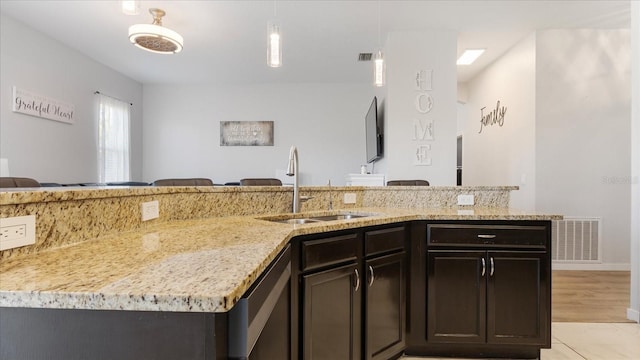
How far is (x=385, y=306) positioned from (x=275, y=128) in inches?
196

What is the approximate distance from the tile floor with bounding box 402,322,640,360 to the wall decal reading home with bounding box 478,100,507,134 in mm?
2950

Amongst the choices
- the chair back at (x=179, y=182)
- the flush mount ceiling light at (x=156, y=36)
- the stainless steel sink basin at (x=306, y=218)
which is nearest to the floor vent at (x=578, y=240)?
the stainless steel sink basin at (x=306, y=218)

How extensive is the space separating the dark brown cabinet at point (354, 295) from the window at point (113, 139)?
512cm

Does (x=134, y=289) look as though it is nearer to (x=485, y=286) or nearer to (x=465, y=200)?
(x=485, y=286)

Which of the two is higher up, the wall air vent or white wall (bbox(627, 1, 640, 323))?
the wall air vent

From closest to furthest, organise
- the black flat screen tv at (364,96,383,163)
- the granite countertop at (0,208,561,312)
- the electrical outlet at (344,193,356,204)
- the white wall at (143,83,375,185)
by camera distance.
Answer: the granite countertop at (0,208,561,312) → the electrical outlet at (344,193,356,204) → the black flat screen tv at (364,96,383,163) → the white wall at (143,83,375,185)

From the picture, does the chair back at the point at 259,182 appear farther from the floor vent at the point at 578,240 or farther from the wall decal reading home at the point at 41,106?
the floor vent at the point at 578,240

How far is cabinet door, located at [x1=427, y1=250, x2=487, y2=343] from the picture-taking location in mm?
1956

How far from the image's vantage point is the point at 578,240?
3.94 m

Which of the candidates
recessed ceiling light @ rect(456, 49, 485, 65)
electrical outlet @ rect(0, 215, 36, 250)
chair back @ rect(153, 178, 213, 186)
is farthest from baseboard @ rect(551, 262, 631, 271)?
electrical outlet @ rect(0, 215, 36, 250)

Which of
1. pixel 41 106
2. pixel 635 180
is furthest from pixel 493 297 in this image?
pixel 41 106

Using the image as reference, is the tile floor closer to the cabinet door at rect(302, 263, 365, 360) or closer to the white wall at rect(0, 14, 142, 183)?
the cabinet door at rect(302, 263, 365, 360)

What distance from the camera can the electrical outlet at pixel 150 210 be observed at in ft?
4.51

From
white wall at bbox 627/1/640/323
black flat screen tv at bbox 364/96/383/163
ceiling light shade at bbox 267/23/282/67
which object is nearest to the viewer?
ceiling light shade at bbox 267/23/282/67
